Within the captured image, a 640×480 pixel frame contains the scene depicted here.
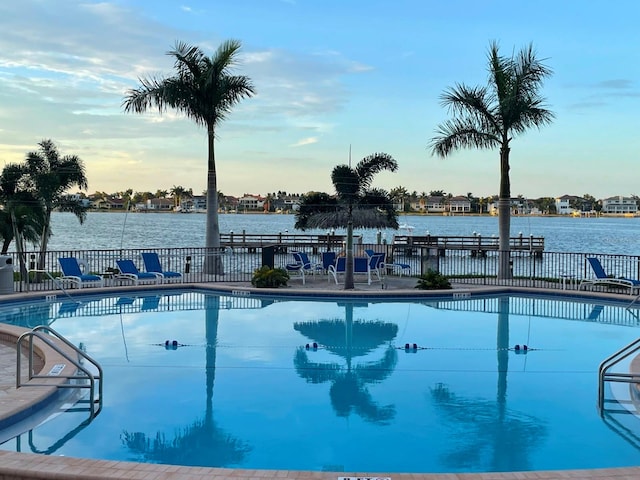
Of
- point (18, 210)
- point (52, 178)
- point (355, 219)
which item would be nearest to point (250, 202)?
point (52, 178)

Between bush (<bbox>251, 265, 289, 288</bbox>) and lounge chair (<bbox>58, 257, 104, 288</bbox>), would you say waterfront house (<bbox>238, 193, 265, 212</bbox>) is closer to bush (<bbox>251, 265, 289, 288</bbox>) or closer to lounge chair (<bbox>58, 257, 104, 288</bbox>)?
bush (<bbox>251, 265, 289, 288</bbox>)

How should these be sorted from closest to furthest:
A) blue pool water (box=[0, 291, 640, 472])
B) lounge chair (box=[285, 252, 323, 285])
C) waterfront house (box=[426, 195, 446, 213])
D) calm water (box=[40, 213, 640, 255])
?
blue pool water (box=[0, 291, 640, 472]) → lounge chair (box=[285, 252, 323, 285]) → calm water (box=[40, 213, 640, 255]) → waterfront house (box=[426, 195, 446, 213])

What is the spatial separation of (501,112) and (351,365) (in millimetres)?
12348

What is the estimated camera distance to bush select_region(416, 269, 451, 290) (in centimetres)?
1655

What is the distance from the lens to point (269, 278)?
16.7 meters

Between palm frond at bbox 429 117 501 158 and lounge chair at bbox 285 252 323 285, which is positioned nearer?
lounge chair at bbox 285 252 323 285

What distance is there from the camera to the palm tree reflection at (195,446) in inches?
227

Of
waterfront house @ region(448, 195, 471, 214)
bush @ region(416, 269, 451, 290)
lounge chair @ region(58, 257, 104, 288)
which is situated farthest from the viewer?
waterfront house @ region(448, 195, 471, 214)

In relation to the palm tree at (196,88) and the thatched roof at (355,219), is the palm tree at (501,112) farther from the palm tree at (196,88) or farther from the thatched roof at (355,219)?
the palm tree at (196,88)

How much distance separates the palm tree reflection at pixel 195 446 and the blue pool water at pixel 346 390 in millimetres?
20

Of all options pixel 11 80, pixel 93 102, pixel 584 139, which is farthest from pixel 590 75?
pixel 11 80

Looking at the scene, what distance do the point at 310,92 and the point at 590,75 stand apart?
38.9 feet

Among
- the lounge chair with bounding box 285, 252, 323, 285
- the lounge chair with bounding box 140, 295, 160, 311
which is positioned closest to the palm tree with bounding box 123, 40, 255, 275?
the lounge chair with bounding box 285, 252, 323, 285

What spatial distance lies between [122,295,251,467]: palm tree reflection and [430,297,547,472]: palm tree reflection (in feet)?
6.59
